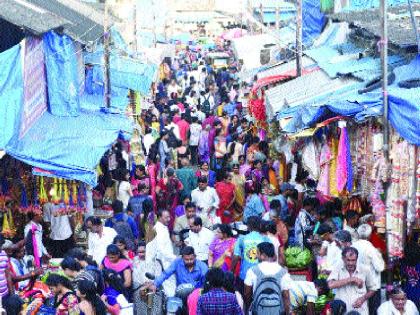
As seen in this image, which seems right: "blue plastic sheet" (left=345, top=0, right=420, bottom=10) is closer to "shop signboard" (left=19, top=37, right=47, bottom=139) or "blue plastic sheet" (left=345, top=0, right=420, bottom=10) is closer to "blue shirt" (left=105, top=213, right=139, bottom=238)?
"shop signboard" (left=19, top=37, right=47, bottom=139)

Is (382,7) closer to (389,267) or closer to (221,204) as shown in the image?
(389,267)

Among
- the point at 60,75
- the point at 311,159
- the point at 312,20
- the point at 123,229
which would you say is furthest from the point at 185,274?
the point at 312,20

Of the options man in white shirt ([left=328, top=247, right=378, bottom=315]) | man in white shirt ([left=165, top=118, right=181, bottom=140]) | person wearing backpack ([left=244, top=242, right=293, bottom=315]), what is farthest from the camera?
man in white shirt ([left=165, top=118, right=181, bottom=140])

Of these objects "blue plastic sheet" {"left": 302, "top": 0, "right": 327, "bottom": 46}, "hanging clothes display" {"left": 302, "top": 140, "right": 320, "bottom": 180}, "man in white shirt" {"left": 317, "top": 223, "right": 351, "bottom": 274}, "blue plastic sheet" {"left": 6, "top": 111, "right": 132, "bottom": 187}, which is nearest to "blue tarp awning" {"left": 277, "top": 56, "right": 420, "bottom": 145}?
"hanging clothes display" {"left": 302, "top": 140, "right": 320, "bottom": 180}

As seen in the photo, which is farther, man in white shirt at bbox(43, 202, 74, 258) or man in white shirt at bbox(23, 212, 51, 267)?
man in white shirt at bbox(43, 202, 74, 258)

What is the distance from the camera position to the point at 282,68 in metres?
21.1

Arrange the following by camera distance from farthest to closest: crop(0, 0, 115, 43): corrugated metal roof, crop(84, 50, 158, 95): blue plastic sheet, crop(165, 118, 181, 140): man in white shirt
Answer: crop(165, 118, 181, 140): man in white shirt, crop(84, 50, 158, 95): blue plastic sheet, crop(0, 0, 115, 43): corrugated metal roof

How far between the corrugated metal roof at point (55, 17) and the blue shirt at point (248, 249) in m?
4.72

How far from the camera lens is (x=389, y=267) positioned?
10805 millimetres

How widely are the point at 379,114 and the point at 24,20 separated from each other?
5496 millimetres

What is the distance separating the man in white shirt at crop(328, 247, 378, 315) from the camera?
9.67m

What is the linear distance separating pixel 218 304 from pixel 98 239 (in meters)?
3.37

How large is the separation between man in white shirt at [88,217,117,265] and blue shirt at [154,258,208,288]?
1465 mm

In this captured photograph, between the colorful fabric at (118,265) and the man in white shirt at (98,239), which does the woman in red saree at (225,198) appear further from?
the colorful fabric at (118,265)
